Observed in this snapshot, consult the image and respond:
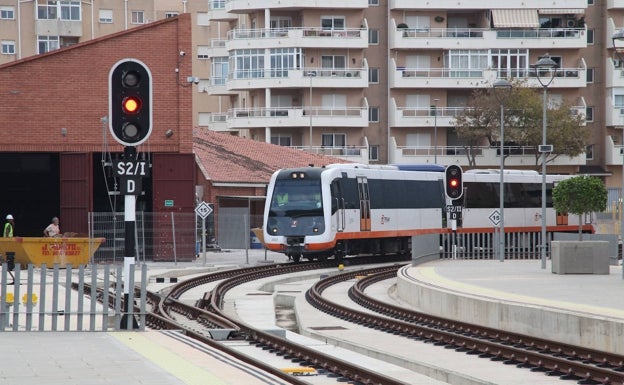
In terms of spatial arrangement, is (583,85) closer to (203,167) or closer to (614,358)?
(203,167)

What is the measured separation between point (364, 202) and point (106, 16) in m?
60.5

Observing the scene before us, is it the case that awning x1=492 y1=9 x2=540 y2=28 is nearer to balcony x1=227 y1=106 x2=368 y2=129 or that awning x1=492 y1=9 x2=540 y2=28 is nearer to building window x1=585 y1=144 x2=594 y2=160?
building window x1=585 y1=144 x2=594 y2=160

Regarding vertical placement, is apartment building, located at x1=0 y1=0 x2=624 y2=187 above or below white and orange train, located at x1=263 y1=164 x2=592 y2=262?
above

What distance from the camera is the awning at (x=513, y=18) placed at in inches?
3420

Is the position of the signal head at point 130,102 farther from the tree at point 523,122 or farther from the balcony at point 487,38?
the balcony at point 487,38

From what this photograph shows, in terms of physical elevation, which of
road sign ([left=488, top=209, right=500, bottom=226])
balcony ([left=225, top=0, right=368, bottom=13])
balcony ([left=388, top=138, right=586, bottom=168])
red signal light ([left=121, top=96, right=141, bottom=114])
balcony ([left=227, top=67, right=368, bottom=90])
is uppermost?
balcony ([left=225, top=0, right=368, bottom=13])

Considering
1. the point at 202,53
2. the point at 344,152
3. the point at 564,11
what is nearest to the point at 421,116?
the point at 344,152

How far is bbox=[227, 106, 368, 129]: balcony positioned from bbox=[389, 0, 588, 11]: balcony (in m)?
7.38

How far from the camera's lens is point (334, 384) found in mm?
15430

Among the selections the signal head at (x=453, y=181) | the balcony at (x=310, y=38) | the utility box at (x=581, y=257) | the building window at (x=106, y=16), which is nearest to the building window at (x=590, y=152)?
the balcony at (x=310, y=38)

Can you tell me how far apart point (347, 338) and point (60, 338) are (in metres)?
6.16

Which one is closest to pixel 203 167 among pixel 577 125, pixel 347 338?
pixel 577 125

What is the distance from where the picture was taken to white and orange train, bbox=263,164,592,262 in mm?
44344

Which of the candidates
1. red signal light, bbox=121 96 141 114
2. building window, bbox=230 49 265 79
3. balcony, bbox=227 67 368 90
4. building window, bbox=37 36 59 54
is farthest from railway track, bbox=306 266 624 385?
building window, bbox=37 36 59 54
